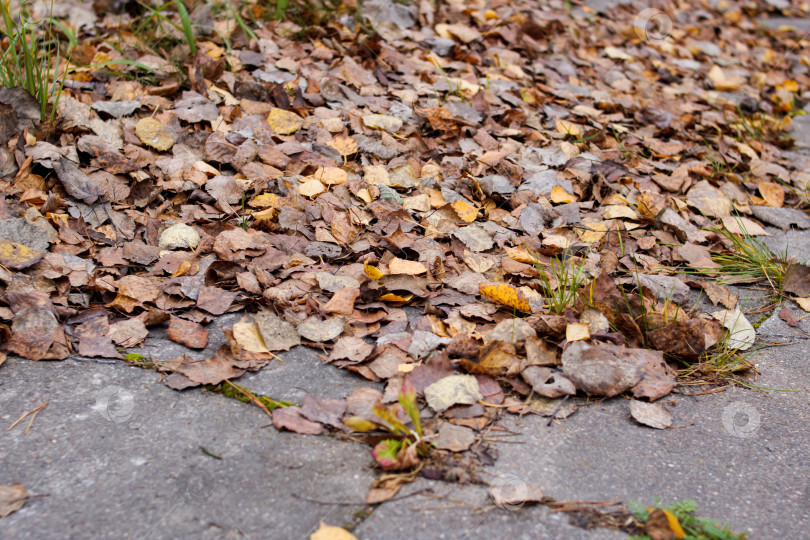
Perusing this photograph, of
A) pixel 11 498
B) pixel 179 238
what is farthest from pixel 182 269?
pixel 11 498

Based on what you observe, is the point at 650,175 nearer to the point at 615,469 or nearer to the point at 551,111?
the point at 551,111

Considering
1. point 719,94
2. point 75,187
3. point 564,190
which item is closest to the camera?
point 75,187

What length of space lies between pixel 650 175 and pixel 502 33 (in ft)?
4.48

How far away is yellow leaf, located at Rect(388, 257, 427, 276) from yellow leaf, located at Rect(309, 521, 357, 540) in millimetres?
817

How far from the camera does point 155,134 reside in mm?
2266

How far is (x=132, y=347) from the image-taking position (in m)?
1.54

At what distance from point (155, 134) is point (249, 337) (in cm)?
113

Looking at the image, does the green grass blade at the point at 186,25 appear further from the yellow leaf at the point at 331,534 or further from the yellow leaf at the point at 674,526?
the yellow leaf at the point at 674,526

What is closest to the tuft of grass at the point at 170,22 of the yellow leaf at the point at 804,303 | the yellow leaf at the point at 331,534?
the yellow leaf at the point at 331,534

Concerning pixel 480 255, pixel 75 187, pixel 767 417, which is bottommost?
pixel 767 417

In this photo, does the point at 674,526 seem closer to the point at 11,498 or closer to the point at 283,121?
the point at 11,498

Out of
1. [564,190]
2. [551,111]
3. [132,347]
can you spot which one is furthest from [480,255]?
[551,111]

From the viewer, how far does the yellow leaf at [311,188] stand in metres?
2.11

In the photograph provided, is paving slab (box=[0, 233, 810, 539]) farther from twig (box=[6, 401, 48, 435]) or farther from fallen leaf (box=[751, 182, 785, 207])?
fallen leaf (box=[751, 182, 785, 207])
